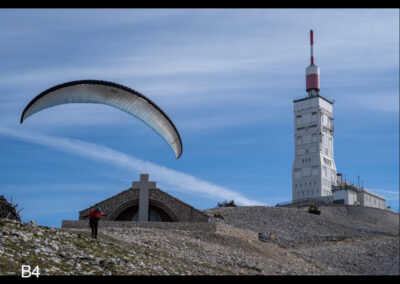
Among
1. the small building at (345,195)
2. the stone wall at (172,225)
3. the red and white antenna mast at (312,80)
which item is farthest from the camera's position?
the red and white antenna mast at (312,80)

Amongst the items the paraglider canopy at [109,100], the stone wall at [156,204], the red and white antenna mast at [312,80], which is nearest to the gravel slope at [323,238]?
the stone wall at [156,204]

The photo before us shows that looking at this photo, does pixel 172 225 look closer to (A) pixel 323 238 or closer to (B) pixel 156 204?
(B) pixel 156 204

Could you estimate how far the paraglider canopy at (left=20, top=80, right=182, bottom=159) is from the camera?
89.9 ft

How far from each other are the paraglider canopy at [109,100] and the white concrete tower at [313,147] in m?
76.5

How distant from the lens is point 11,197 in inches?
1024

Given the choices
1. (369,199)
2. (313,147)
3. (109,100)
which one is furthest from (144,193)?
(369,199)

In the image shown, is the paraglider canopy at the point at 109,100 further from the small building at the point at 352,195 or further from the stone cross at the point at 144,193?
the small building at the point at 352,195

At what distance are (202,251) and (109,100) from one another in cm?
1010

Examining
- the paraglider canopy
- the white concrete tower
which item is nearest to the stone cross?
the paraglider canopy

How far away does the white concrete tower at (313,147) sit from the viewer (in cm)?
10444
